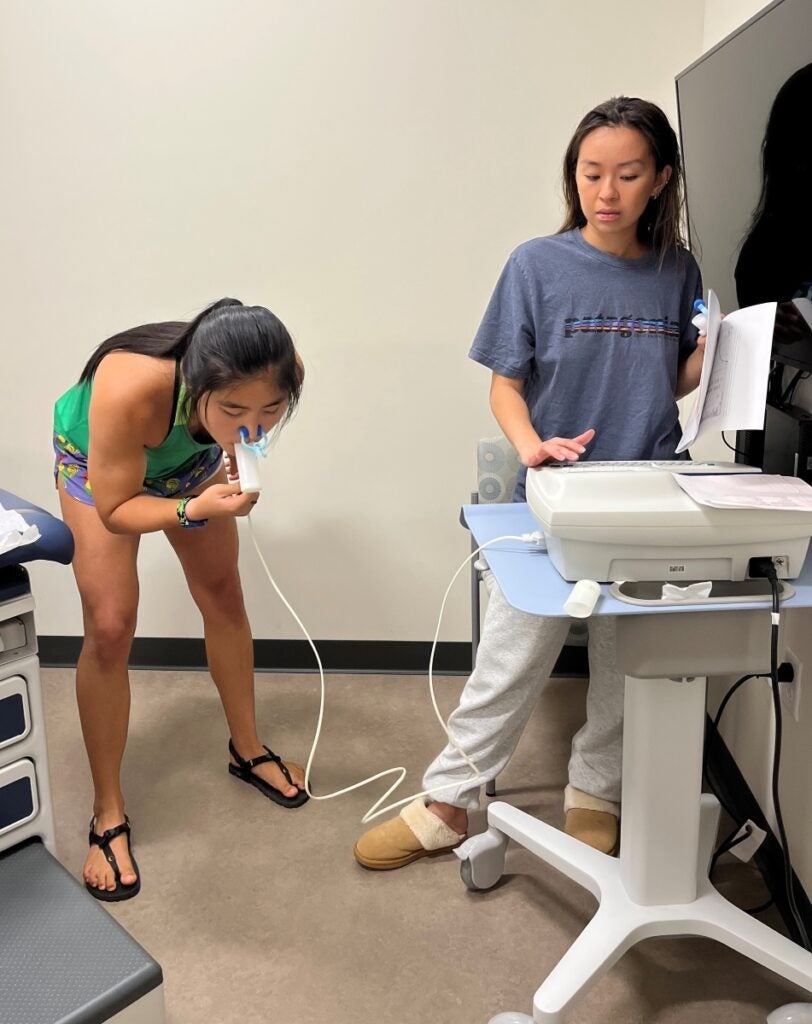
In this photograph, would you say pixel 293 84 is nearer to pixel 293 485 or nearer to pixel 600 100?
pixel 600 100

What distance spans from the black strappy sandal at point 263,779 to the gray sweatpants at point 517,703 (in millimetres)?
350

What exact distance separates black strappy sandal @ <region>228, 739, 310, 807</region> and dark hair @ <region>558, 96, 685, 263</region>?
4.01ft

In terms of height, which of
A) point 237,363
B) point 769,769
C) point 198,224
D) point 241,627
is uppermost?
point 198,224

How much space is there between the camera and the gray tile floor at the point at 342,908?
1380 mm

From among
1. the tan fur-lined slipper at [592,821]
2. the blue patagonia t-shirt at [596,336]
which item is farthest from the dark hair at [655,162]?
the tan fur-lined slipper at [592,821]

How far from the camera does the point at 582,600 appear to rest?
3.27 feet

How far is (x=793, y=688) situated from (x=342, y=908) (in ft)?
2.80

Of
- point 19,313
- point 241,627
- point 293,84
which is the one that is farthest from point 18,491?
point 293,84

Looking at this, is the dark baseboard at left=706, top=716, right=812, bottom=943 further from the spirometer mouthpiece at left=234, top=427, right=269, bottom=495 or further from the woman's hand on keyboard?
the spirometer mouthpiece at left=234, top=427, right=269, bottom=495

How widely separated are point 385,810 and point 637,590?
872mm

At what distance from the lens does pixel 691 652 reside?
1112 mm

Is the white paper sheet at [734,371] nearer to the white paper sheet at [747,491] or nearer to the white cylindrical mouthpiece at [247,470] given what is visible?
the white paper sheet at [747,491]

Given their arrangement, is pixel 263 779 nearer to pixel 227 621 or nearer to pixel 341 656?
pixel 227 621

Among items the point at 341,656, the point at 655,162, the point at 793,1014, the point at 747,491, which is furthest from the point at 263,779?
the point at 655,162
